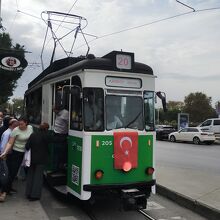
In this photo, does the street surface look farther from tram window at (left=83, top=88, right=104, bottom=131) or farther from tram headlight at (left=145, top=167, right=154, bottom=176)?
tram window at (left=83, top=88, right=104, bottom=131)

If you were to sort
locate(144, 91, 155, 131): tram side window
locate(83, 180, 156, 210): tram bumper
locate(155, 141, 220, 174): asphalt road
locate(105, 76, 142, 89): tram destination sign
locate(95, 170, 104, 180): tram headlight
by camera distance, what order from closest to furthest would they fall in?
locate(83, 180, 156, 210): tram bumper
locate(95, 170, 104, 180): tram headlight
locate(105, 76, 142, 89): tram destination sign
locate(144, 91, 155, 131): tram side window
locate(155, 141, 220, 174): asphalt road

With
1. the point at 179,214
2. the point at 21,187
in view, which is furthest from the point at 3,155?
the point at 179,214

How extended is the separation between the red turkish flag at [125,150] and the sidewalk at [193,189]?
4.96 ft

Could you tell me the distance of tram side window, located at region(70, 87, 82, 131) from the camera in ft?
26.5

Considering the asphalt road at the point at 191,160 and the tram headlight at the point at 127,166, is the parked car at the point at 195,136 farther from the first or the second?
the tram headlight at the point at 127,166

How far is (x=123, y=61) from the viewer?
331 inches

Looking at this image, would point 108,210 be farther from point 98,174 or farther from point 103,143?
point 103,143

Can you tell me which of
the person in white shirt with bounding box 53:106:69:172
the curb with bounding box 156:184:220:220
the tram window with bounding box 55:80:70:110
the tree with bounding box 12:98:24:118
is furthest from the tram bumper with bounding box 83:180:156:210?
the tree with bounding box 12:98:24:118

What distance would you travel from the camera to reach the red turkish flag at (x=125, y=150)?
7914 mm

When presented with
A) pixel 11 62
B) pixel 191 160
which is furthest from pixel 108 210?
pixel 191 160

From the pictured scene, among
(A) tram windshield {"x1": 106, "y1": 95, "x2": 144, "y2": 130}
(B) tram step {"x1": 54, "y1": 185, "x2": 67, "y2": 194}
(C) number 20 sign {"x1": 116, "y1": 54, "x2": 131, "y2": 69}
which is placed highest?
(C) number 20 sign {"x1": 116, "y1": 54, "x2": 131, "y2": 69}

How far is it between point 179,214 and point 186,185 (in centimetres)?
218

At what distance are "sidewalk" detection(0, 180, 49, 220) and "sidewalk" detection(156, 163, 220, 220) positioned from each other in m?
2.89

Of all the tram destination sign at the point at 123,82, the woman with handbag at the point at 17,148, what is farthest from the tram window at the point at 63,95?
the woman with handbag at the point at 17,148
